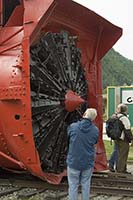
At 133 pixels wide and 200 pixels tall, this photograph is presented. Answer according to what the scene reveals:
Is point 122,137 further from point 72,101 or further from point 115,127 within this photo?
point 72,101

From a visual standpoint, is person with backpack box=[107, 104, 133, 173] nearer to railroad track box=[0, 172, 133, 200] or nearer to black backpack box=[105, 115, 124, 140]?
black backpack box=[105, 115, 124, 140]

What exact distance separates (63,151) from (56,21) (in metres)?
2.39

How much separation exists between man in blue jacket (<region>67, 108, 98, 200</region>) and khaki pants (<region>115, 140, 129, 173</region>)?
3.23m

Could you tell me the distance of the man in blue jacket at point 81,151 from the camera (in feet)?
20.0

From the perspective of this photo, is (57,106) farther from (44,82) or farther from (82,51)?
(82,51)

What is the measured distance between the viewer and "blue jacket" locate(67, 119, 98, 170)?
6.11m

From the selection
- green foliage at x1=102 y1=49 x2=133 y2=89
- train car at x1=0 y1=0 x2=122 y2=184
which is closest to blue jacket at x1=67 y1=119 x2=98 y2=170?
train car at x1=0 y1=0 x2=122 y2=184

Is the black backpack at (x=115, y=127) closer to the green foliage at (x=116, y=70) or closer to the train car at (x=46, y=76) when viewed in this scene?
the train car at (x=46, y=76)

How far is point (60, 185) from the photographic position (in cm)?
792

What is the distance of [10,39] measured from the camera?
24.8ft

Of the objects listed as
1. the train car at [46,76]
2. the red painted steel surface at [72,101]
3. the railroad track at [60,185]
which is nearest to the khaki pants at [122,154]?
the train car at [46,76]

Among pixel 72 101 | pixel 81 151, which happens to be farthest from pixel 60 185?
pixel 81 151

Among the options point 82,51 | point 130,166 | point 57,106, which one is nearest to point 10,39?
point 57,106

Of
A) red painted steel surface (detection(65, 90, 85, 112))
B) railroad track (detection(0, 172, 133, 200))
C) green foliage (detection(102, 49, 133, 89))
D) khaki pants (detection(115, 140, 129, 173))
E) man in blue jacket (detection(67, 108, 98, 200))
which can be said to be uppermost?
green foliage (detection(102, 49, 133, 89))
